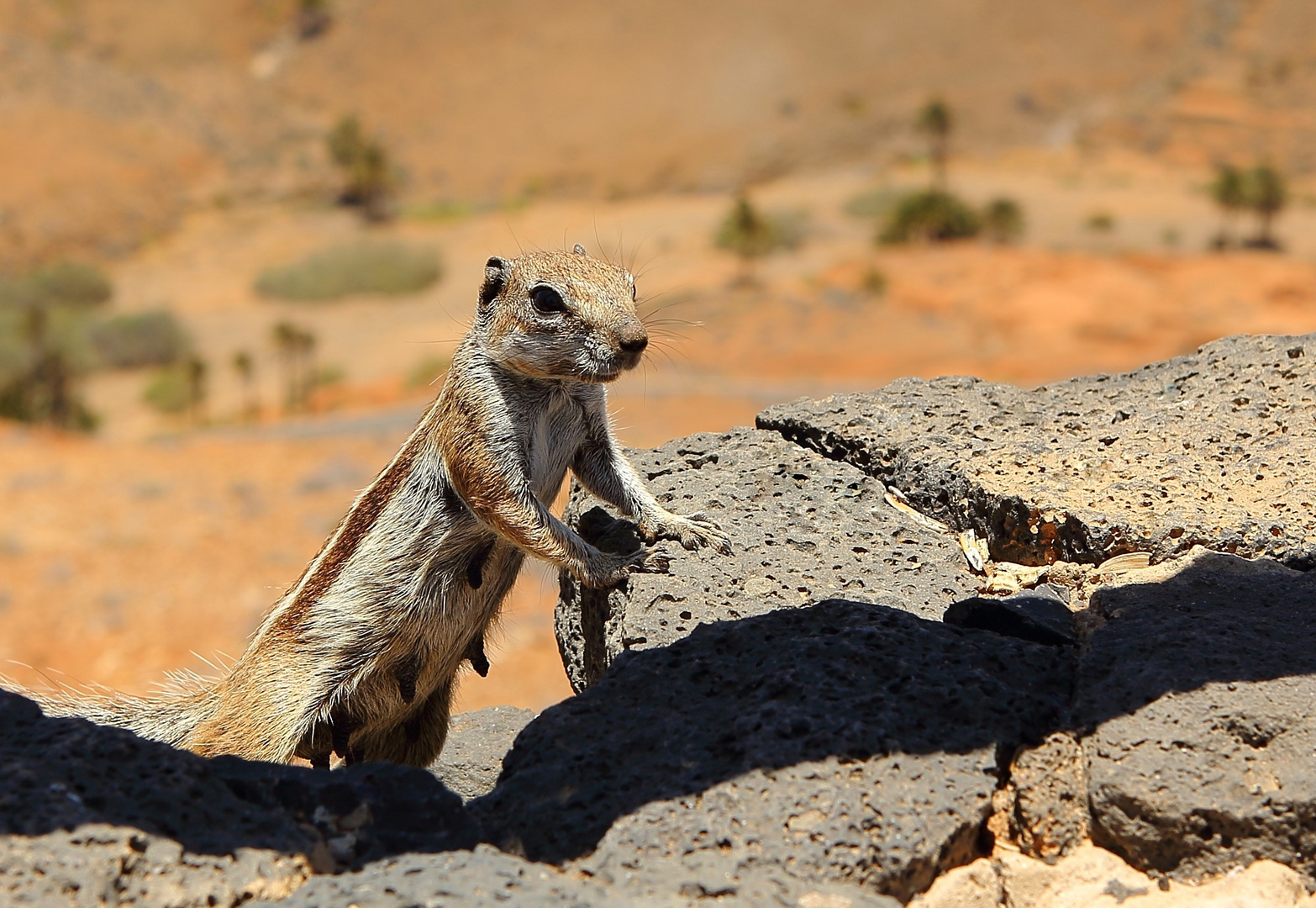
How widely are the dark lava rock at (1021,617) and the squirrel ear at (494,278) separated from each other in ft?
7.56

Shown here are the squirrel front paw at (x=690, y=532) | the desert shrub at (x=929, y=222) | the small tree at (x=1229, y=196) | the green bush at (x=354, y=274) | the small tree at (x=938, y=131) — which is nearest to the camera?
the squirrel front paw at (x=690, y=532)

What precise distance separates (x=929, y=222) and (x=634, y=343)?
3799 cm

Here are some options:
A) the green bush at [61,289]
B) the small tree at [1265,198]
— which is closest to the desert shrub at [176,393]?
the green bush at [61,289]

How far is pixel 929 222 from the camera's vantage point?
4078 cm

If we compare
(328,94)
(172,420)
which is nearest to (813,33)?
(328,94)

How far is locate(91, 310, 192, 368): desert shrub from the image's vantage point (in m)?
37.8

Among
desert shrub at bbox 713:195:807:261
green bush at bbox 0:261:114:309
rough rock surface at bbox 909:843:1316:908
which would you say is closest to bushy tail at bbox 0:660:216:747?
rough rock surface at bbox 909:843:1316:908

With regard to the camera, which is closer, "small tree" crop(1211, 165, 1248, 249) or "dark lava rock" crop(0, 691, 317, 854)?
"dark lava rock" crop(0, 691, 317, 854)

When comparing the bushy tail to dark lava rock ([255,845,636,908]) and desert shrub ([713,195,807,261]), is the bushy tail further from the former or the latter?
desert shrub ([713,195,807,261])

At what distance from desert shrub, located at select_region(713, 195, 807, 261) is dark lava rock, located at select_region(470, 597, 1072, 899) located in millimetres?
34210

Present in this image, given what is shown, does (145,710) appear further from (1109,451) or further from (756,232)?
(756,232)

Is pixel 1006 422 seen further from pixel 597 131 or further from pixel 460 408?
pixel 597 131

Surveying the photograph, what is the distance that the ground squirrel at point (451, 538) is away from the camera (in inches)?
187

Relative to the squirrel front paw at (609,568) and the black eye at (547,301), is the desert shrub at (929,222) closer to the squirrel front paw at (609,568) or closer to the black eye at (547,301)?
the black eye at (547,301)
